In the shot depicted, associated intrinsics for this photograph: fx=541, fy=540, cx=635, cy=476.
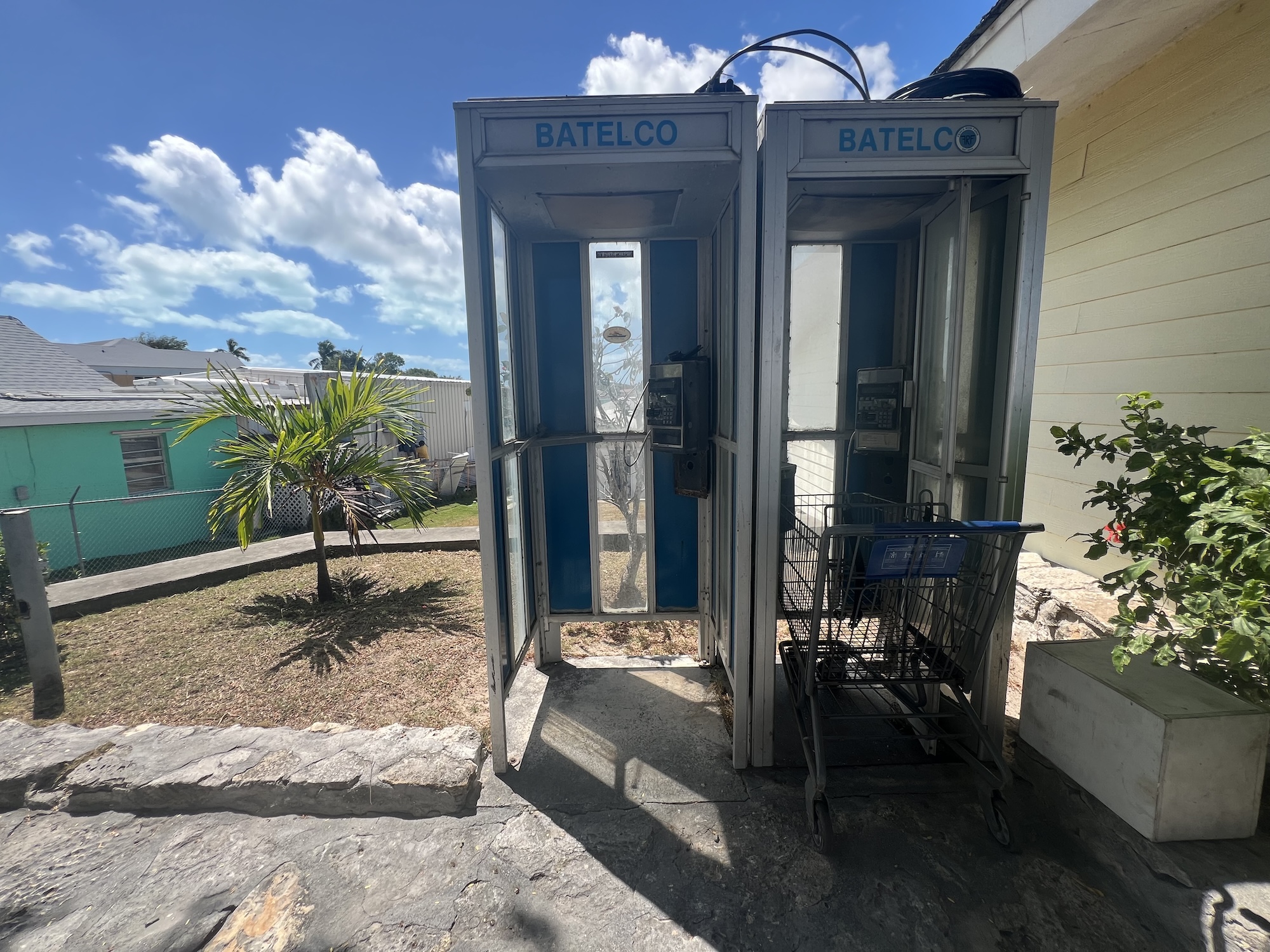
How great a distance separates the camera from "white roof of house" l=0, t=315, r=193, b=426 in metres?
7.73

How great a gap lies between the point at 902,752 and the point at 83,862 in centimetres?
370

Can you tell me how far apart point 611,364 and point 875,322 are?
5.78 ft

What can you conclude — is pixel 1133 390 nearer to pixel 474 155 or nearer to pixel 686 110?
pixel 686 110

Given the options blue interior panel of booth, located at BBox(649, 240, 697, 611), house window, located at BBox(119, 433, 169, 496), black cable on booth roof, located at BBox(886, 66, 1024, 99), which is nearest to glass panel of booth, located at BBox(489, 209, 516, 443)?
blue interior panel of booth, located at BBox(649, 240, 697, 611)

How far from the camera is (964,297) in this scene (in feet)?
8.59

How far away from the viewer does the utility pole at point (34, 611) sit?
3.37 m

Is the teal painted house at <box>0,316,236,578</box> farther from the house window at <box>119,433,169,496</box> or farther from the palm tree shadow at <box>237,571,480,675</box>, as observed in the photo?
the palm tree shadow at <box>237,571,480,675</box>

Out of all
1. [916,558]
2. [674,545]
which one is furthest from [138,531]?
[916,558]

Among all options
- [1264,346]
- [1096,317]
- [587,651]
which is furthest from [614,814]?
[1096,317]

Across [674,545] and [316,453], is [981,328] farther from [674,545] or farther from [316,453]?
[316,453]

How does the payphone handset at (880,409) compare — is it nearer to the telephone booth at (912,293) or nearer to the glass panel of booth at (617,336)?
the telephone booth at (912,293)

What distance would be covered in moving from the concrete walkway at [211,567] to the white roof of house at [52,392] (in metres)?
1.95

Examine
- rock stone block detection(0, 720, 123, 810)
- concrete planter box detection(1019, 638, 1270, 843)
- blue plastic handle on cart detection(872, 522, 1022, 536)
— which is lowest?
rock stone block detection(0, 720, 123, 810)

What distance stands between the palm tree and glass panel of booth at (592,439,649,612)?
97.0 inches
